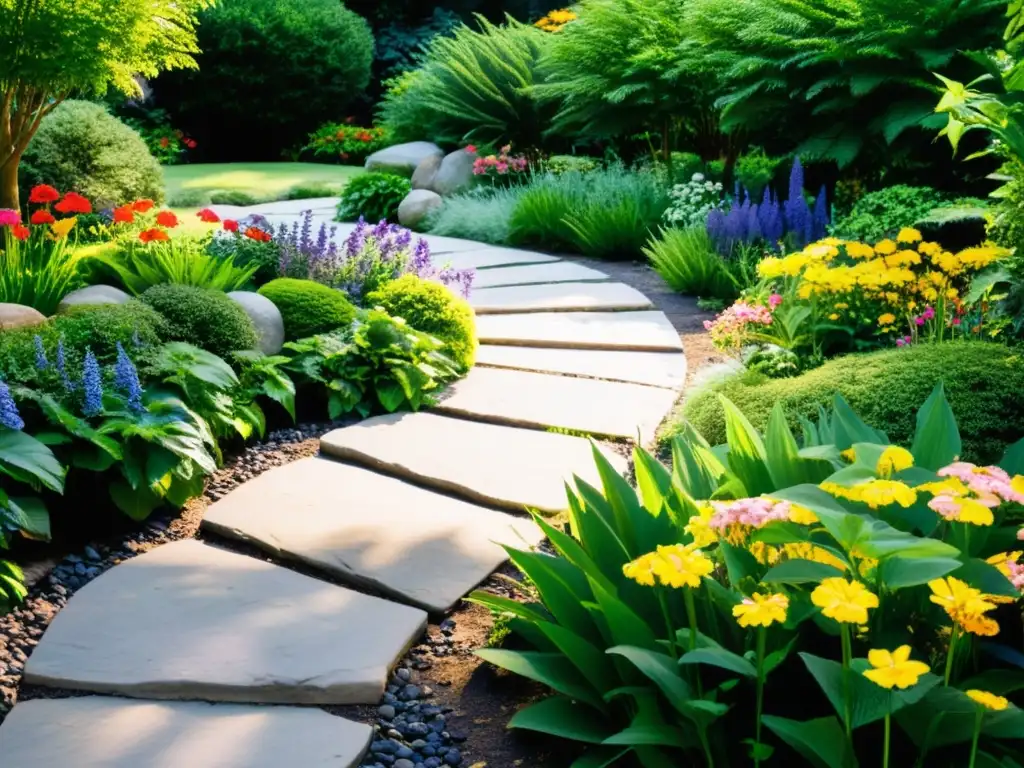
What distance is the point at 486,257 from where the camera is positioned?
7.26 meters

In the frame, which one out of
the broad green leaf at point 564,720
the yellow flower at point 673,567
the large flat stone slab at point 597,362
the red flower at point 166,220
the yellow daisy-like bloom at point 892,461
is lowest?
the broad green leaf at point 564,720

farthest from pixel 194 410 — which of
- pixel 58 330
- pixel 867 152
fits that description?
pixel 867 152

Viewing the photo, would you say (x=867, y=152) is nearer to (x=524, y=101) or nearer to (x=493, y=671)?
(x=524, y=101)

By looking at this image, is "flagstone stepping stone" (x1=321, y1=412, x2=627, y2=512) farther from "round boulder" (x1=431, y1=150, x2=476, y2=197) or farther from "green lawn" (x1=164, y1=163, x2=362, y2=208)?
"green lawn" (x1=164, y1=163, x2=362, y2=208)

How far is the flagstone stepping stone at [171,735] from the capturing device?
6.76ft

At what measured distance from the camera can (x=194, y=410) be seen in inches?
137

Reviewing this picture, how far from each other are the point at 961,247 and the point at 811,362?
158 cm

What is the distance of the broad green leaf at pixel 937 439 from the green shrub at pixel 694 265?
352 cm

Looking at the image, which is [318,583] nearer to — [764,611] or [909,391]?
[764,611]

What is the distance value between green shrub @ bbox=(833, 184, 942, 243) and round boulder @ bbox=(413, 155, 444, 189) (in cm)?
499

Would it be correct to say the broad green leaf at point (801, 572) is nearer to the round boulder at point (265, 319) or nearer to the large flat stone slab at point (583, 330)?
the round boulder at point (265, 319)

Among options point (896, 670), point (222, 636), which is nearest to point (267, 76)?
point (222, 636)

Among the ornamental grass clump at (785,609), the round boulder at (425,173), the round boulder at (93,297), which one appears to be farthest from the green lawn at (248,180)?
the ornamental grass clump at (785,609)

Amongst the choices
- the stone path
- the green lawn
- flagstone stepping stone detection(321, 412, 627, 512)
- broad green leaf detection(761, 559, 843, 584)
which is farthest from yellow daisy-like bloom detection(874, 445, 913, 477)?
the green lawn
